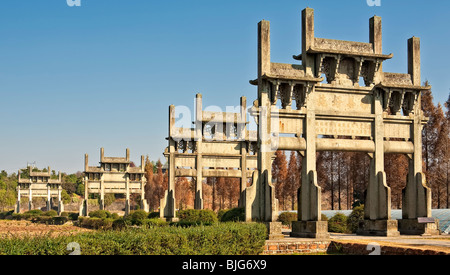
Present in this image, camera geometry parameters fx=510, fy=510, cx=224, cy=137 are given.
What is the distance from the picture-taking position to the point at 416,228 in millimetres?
21953

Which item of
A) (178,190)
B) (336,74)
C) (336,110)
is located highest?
(336,74)

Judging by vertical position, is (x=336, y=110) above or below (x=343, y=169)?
above

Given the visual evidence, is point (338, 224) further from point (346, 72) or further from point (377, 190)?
point (346, 72)

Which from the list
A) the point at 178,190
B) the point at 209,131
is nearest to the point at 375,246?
the point at 209,131

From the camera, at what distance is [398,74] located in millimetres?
23062

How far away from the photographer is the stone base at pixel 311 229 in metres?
19.2

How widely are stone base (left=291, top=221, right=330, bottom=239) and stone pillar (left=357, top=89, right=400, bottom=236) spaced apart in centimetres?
340

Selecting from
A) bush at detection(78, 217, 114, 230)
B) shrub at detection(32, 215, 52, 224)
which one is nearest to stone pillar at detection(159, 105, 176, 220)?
bush at detection(78, 217, 114, 230)

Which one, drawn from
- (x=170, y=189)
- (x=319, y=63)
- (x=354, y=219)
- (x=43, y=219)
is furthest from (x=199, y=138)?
(x=43, y=219)

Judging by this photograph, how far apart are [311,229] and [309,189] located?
5.61 ft
